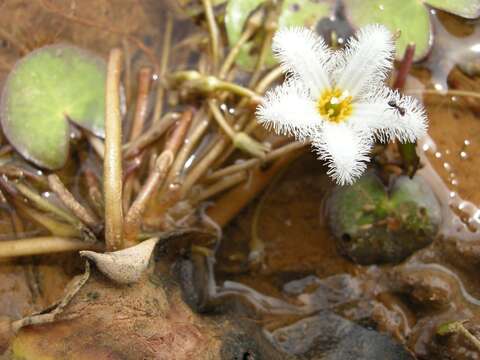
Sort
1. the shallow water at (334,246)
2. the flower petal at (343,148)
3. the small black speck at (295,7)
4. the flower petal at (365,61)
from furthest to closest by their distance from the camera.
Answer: the small black speck at (295,7) < the shallow water at (334,246) < the flower petal at (365,61) < the flower petal at (343,148)

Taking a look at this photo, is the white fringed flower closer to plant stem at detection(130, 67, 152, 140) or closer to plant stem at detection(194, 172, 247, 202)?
plant stem at detection(194, 172, 247, 202)

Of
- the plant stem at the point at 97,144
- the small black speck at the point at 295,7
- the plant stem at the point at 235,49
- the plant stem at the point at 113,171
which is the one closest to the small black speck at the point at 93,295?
the plant stem at the point at 113,171

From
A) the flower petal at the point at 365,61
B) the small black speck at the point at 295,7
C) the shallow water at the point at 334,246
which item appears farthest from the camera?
the small black speck at the point at 295,7

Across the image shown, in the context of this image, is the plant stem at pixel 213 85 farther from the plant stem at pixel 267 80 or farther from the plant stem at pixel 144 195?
the plant stem at pixel 144 195

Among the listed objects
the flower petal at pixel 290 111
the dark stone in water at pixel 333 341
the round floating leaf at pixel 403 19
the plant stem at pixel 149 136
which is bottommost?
the dark stone in water at pixel 333 341

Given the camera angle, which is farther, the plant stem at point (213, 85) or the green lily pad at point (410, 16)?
the green lily pad at point (410, 16)

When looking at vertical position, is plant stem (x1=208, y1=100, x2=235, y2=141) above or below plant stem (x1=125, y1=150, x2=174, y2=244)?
above

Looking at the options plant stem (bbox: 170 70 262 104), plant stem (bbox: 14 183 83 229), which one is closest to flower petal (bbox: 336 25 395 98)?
plant stem (bbox: 170 70 262 104)
